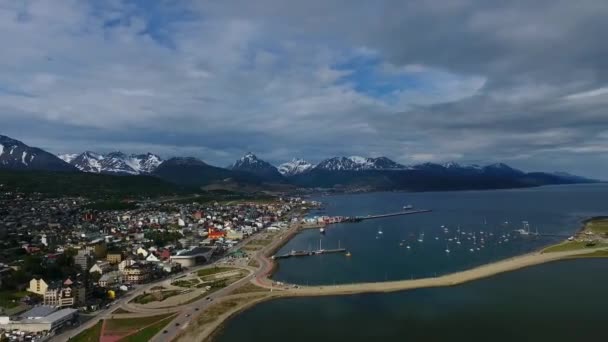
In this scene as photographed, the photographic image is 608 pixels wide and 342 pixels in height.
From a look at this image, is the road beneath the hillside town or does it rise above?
beneath

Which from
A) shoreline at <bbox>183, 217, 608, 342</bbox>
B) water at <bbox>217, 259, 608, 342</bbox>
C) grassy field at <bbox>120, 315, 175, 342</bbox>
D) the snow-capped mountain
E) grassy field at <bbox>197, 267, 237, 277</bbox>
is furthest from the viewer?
the snow-capped mountain

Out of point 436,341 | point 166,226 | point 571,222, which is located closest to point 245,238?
point 166,226

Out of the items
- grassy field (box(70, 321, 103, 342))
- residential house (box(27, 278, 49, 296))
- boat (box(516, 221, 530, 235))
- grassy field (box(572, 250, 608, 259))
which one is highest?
boat (box(516, 221, 530, 235))

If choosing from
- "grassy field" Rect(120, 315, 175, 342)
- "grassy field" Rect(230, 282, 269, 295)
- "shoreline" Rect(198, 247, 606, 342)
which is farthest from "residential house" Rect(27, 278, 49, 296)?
"shoreline" Rect(198, 247, 606, 342)

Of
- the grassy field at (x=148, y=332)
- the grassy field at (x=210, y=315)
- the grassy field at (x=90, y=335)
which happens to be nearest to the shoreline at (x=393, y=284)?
the grassy field at (x=210, y=315)

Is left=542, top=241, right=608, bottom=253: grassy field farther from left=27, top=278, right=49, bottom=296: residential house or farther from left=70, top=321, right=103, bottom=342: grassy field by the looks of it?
left=27, top=278, right=49, bottom=296: residential house

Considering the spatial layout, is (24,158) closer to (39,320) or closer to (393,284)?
(39,320)

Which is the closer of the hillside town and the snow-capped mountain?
the hillside town
